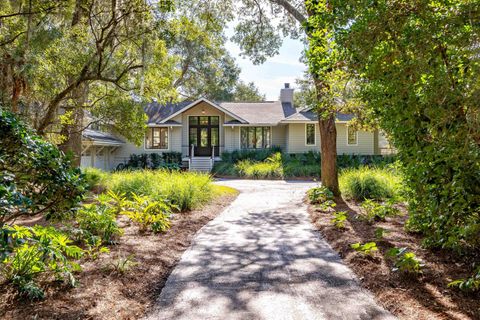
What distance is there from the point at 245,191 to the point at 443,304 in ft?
33.2

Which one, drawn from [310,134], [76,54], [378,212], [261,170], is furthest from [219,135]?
[378,212]

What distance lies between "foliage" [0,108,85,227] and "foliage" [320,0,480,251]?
3.40 metres

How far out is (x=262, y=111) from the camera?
88.1 ft

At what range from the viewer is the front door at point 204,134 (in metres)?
25.6

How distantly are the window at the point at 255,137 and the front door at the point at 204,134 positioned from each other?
1.84m

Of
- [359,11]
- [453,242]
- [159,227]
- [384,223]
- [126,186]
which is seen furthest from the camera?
[126,186]

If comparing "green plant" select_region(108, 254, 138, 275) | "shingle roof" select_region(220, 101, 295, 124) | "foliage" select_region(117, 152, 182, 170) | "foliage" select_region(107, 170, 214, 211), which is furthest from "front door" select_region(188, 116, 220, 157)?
"green plant" select_region(108, 254, 138, 275)

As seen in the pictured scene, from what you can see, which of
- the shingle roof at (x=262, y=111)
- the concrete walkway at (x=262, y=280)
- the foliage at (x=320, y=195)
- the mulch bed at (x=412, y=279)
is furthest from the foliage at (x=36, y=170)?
the shingle roof at (x=262, y=111)

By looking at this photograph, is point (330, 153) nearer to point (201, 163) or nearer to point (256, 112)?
point (201, 163)

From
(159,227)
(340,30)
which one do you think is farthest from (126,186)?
(340,30)

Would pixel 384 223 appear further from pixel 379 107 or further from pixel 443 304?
pixel 443 304

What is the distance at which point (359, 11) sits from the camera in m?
4.09

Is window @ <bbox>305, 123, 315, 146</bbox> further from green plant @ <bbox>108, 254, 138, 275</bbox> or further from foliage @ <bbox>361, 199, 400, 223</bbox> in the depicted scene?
green plant @ <bbox>108, 254, 138, 275</bbox>

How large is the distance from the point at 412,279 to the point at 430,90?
2.01 meters
